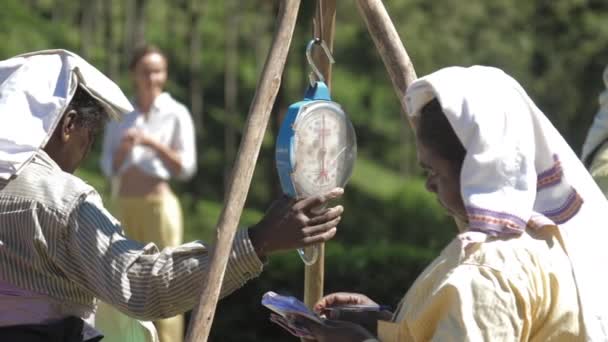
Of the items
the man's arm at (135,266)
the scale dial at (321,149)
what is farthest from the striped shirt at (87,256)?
the scale dial at (321,149)

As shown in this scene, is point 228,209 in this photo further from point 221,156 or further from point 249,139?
point 221,156

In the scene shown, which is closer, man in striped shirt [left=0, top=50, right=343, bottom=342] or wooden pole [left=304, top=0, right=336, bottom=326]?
man in striped shirt [left=0, top=50, right=343, bottom=342]

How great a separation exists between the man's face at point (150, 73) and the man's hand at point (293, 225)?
571 cm

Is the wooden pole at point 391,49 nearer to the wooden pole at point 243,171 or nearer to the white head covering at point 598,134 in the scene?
the wooden pole at point 243,171

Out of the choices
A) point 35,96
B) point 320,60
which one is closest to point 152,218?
point 320,60

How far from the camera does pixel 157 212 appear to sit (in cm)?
927

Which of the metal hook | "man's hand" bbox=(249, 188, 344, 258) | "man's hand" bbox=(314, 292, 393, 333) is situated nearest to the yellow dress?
"man's hand" bbox=(314, 292, 393, 333)

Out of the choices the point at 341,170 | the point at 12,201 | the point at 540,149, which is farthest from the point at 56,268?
the point at 540,149

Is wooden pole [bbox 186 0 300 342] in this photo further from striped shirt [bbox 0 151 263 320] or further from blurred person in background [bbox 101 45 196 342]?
blurred person in background [bbox 101 45 196 342]

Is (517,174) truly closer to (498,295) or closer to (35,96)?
(498,295)

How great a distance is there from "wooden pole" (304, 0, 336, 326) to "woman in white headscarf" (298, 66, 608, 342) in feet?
3.78

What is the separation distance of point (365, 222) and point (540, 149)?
1846 centimetres

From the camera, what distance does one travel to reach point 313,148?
404 centimetres

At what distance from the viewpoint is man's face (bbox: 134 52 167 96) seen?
30.7ft
